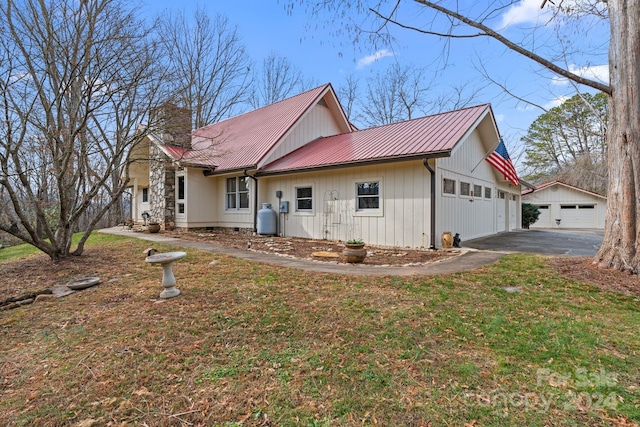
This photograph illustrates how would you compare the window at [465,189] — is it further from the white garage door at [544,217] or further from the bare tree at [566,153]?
the bare tree at [566,153]

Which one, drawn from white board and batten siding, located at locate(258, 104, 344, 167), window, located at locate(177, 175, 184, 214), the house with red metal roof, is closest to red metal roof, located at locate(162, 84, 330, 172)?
the house with red metal roof

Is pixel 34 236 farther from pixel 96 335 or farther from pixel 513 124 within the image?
pixel 513 124

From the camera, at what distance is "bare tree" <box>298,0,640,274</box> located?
5660 millimetres

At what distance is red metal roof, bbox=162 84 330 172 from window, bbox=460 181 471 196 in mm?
6933

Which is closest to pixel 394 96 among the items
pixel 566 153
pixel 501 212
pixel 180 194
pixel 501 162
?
pixel 501 212

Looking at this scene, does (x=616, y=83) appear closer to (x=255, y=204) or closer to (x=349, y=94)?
(x=255, y=204)

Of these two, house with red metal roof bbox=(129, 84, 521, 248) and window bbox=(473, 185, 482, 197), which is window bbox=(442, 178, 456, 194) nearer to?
house with red metal roof bbox=(129, 84, 521, 248)

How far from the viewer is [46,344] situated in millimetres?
3588

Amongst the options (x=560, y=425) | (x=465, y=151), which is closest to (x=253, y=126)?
(x=465, y=151)

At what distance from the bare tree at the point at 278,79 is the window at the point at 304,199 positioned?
17.3 meters

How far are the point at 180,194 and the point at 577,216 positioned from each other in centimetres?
2609

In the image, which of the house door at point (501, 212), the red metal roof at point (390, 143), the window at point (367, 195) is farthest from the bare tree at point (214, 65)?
the house door at point (501, 212)

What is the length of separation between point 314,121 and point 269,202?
4455mm

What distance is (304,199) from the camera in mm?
11602
